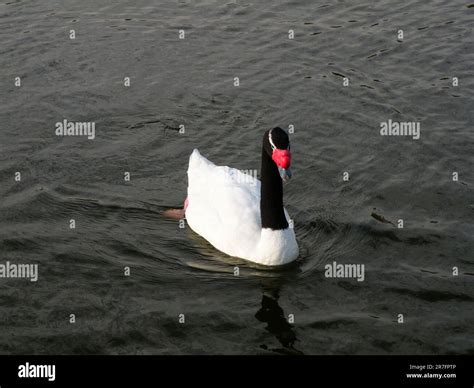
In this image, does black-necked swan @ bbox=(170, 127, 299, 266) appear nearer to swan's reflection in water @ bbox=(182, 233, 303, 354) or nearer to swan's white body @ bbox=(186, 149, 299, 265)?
swan's white body @ bbox=(186, 149, 299, 265)

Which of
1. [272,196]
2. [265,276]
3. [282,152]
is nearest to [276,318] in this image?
[265,276]

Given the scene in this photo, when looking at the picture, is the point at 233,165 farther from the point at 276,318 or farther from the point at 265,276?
the point at 276,318

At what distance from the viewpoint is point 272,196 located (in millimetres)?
13227

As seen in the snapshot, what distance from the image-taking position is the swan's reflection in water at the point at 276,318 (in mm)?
11922

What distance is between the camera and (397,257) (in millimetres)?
13789

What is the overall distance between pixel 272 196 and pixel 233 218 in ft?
3.19

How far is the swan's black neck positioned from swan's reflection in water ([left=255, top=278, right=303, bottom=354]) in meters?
0.91

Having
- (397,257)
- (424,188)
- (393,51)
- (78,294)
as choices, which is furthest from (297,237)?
(393,51)

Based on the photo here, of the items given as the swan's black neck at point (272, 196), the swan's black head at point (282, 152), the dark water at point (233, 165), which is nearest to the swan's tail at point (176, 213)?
the dark water at point (233, 165)

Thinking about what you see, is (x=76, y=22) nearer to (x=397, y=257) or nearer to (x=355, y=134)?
(x=355, y=134)

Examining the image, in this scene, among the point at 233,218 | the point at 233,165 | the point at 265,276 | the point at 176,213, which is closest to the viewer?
the point at 265,276

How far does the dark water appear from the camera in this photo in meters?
12.3

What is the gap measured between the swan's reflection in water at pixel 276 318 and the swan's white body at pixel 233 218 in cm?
47

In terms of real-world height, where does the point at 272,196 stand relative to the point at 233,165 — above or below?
below
